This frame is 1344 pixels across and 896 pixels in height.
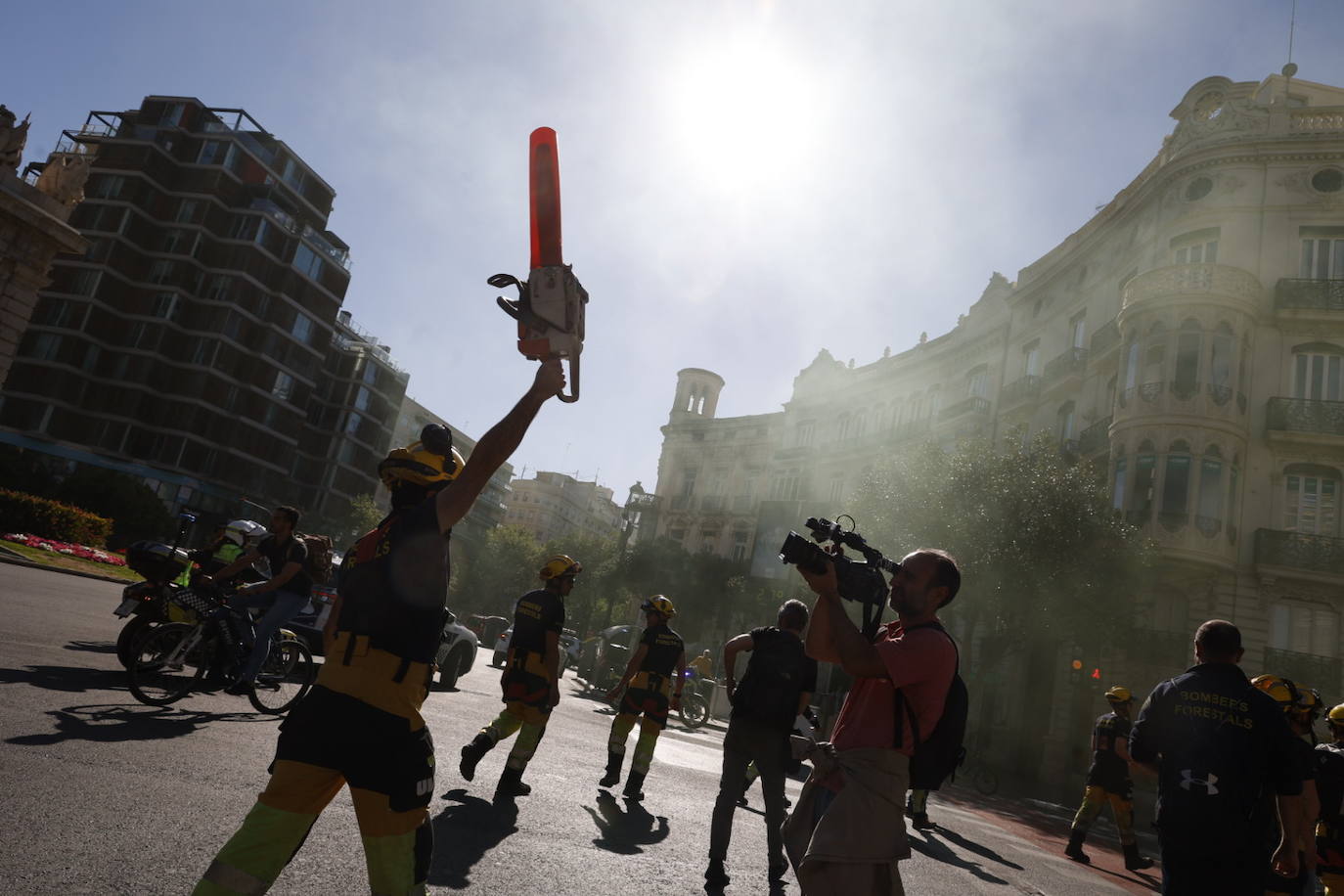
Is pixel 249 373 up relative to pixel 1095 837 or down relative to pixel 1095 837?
up

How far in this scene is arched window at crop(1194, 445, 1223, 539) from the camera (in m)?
22.6

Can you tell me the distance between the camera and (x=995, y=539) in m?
22.6

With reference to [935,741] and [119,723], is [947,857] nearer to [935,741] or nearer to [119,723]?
[935,741]

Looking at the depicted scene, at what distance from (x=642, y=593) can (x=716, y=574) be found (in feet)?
19.9

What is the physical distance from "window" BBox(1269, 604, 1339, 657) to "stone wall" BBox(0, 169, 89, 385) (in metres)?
32.5

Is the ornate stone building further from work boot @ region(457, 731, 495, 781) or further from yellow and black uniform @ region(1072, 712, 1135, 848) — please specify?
work boot @ region(457, 731, 495, 781)

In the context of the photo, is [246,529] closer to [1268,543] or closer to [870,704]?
[870,704]

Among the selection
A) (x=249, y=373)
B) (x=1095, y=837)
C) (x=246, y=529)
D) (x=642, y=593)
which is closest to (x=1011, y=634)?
(x=1095, y=837)

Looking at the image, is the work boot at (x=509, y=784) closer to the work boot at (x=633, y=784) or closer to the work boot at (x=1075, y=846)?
the work boot at (x=633, y=784)

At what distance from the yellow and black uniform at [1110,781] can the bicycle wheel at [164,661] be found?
29.8ft

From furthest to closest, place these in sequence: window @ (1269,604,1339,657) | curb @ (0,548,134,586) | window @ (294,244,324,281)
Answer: window @ (294,244,324,281), window @ (1269,604,1339,657), curb @ (0,548,134,586)

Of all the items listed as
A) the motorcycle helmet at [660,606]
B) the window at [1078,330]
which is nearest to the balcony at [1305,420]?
the window at [1078,330]

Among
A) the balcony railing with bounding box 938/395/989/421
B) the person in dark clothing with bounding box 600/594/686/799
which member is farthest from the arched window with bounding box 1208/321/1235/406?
the person in dark clothing with bounding box 600/594/686/799

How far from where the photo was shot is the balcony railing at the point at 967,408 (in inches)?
1415
